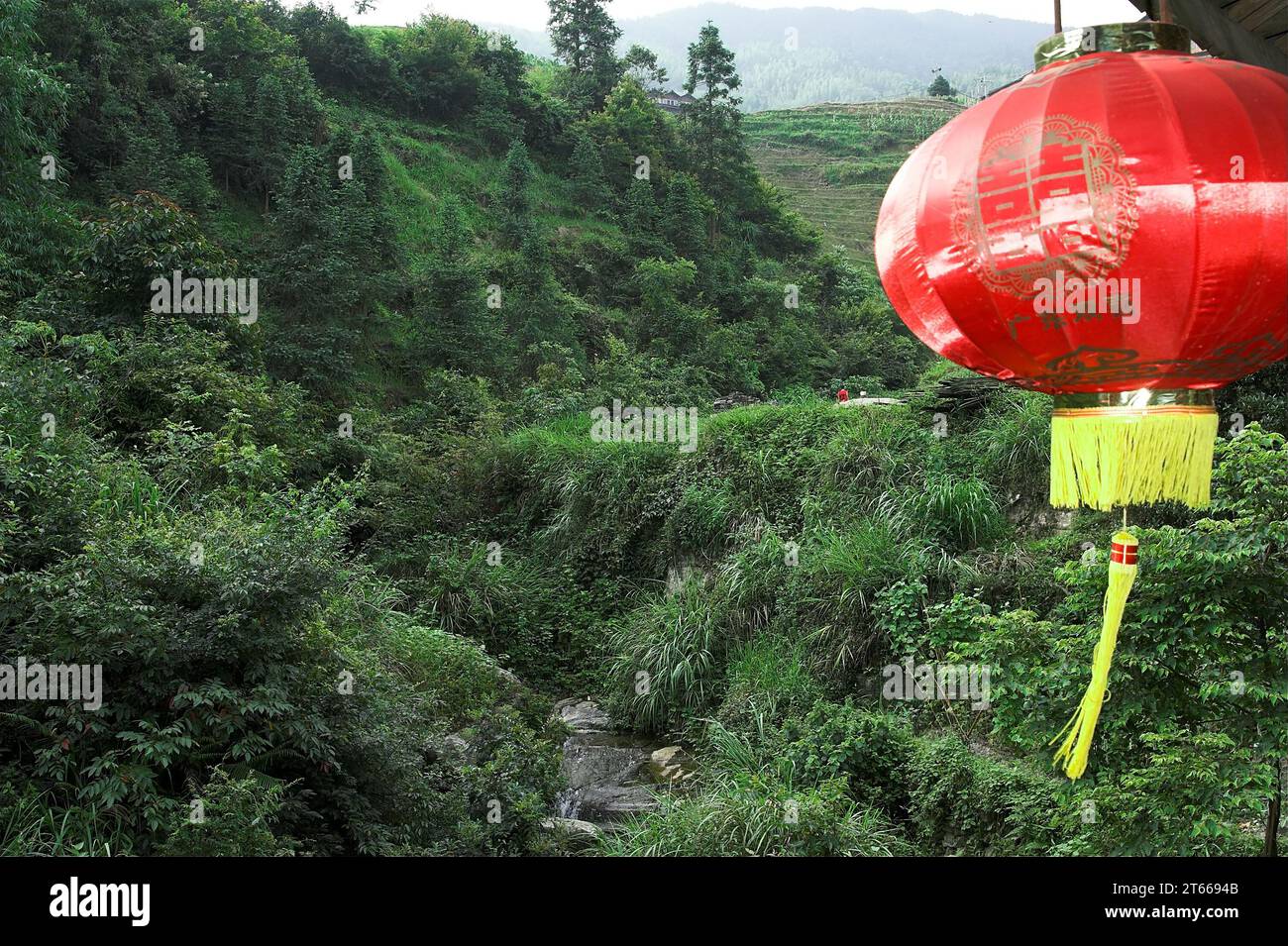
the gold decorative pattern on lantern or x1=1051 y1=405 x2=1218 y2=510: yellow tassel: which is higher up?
the gold decorative pattern on lantern

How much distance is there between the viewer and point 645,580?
10406 millimetres

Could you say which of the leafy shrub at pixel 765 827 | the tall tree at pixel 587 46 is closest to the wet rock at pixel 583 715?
the leafy shrub at pixel 765 827

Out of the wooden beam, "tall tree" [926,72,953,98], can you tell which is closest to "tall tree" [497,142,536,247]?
the wooden beam

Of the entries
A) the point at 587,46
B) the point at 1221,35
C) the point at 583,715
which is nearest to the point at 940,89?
the point at 587,46

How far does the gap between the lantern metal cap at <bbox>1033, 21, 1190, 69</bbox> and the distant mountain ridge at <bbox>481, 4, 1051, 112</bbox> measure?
351 ft

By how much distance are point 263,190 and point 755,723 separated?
1440cm

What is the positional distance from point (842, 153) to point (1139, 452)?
4071cm

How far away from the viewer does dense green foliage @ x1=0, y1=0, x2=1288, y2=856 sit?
4391 millimetres

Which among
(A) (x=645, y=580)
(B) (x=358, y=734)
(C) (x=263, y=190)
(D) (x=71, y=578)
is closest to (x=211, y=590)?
(D) (x=71, y=578)

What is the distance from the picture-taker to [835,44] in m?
152

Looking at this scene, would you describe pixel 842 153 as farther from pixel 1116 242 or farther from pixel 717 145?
pixel 1116 242

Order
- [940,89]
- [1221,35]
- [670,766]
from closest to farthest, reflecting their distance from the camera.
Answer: [1221,35]
[670,766]
[940,89]

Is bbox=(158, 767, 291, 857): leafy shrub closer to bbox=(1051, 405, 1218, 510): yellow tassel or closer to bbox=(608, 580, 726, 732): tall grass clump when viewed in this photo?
bbox=(1051, 405, 1218, 510): yellow tassel

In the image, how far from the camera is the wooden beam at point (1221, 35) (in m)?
2.21
